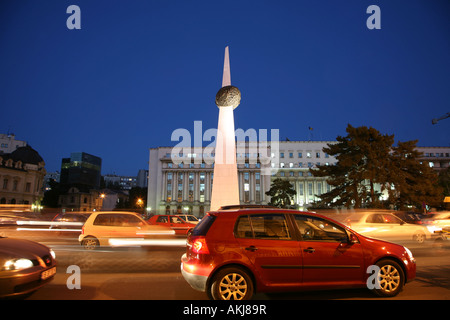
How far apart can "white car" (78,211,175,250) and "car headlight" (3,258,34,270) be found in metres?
5.87

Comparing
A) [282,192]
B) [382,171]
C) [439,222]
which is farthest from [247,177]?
[439,222]

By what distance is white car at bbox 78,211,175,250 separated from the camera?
10672mm

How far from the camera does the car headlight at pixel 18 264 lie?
468 centimetres

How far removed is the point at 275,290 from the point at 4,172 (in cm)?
7185

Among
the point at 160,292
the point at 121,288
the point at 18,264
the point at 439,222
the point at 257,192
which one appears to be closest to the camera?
the point at 18,264

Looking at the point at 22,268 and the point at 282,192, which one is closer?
the point at 22,268

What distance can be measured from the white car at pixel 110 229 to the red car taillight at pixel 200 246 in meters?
6.77

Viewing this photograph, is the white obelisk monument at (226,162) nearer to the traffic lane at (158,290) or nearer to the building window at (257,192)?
the traffic lane at (158,290)

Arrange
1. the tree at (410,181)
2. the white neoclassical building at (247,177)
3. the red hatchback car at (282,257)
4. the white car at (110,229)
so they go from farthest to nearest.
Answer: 1. the white neoclassical building at (247,177)
2. the tree at (410,181)
3. the white car at (110,229)
4. the red hatchback car at (282,257)

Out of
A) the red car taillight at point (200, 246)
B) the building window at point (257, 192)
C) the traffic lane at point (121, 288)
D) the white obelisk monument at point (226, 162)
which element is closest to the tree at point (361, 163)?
the white obelisk monument at point (226, 162)

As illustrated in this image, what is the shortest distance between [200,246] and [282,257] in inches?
53.8

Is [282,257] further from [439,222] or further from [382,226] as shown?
[439,222]

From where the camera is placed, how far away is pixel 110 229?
1077cm

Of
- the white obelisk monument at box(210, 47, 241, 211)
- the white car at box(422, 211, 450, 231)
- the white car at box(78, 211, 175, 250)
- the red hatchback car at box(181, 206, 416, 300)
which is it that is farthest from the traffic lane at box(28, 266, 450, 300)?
the white obelisk monument at box(210, 47, 241, 211)
